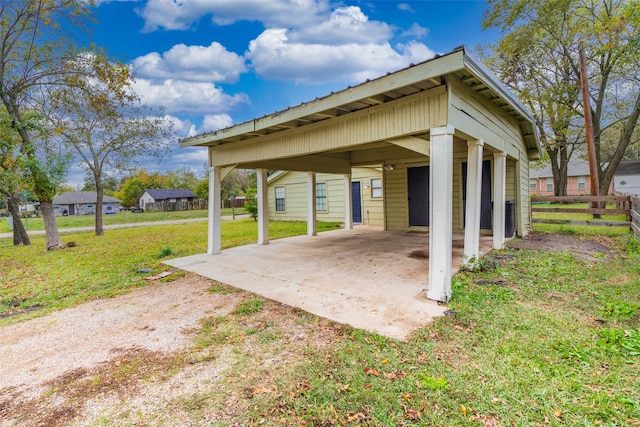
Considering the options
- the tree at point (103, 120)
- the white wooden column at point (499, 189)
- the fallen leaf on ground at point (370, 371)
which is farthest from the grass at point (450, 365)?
the tree at point (103, 120)

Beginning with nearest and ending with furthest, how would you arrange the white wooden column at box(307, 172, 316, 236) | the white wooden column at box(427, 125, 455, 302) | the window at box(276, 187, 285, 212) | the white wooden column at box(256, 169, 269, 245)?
the white wooden column at box(427, 125, 455, 302), the white wooden column at box(256, 169, 269, 245), the white wooden column at box(307, 172, 316, 236), the window at box(276, 187, 285, 212)

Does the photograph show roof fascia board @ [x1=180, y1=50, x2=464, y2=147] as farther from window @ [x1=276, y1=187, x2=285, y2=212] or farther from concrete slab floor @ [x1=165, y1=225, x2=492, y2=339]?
window @ [x1=276, y1=187, x2=285, y2=212]

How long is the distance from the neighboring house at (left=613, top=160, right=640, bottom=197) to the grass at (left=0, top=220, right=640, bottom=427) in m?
34.2

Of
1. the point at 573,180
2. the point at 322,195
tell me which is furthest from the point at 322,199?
the point at 573,180

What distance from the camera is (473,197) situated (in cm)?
428

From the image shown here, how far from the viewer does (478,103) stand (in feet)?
14.4

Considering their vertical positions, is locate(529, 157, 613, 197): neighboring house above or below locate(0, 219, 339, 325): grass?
above

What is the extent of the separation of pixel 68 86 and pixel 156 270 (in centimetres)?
708

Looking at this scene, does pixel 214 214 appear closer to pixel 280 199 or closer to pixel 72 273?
pixel 72 273

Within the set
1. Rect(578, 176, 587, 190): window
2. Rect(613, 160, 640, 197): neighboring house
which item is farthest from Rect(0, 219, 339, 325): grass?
Rect(578, 176, 587, 190): window

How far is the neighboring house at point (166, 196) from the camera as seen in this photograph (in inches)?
1665

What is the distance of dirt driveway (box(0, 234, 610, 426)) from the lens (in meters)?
1.93

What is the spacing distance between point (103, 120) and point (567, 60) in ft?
66.9

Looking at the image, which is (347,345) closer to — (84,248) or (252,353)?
(252,353)
